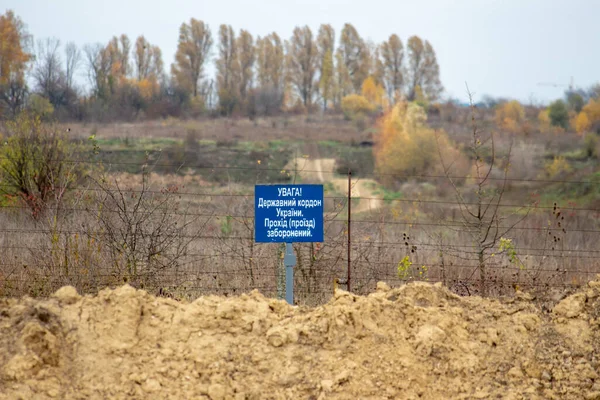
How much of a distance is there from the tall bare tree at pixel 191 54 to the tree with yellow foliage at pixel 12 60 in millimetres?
18285

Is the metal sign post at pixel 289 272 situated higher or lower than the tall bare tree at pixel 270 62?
lower

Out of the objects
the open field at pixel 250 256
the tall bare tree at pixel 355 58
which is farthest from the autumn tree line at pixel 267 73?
the open field at pixel 250 256

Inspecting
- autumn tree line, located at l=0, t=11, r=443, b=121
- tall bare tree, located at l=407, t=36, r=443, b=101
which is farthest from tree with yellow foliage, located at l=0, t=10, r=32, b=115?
tall bare tree, located at l=407, t=36, r=443, b=101

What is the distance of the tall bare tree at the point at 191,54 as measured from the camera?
7312cm

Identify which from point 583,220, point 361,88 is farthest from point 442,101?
point 583,220

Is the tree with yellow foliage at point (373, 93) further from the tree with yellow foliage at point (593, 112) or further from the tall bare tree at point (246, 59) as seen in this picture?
the tree with yellow foliage at point (593, 112)

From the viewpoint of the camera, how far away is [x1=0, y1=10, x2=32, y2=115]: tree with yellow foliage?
5169 cm

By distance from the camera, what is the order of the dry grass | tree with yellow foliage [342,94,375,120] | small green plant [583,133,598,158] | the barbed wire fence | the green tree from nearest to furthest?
1. the barbed wire fence
2. small green plant [583,133,598,158]
3. the dry grass
4. the green tree
5. tree with yellow foliage [342,94,375,120]

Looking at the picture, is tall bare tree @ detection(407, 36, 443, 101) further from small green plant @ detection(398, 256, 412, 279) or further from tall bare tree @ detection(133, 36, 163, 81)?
small green plant @ detection(398, 256, 412, 279)

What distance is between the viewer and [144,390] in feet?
18.2

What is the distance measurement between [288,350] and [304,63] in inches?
2883

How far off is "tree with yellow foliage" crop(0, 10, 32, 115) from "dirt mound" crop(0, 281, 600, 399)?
4909 centimetres

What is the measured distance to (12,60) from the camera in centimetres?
5519

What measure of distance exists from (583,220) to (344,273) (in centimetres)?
1456
